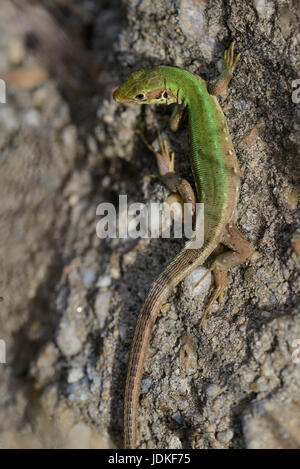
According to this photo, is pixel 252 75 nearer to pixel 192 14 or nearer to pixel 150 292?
pixel 192 14

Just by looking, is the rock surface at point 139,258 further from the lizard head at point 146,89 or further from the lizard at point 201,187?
the lizard head at point 146,89

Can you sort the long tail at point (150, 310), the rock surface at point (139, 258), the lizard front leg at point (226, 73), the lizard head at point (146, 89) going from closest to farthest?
the rock surface at point (139, 258), the long tail at point (150, 310), the lizard front leg at point (226, 73), the lizard head at point (146, 89)

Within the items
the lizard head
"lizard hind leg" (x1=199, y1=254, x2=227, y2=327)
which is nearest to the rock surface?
"lizard hind leg" (x1=199, y1=254, x2=227, y2=327)

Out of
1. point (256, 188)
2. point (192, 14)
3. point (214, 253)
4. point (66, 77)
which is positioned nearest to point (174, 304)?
point (214, 253)

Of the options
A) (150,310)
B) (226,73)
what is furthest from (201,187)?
(150,310)

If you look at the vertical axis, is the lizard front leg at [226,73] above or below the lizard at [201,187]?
above

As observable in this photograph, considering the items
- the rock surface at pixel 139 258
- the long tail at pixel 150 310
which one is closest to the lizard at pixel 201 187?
the long tail at pixel 150 310

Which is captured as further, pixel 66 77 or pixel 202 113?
pixel 66 77

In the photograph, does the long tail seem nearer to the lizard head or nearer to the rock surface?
the rock surface
